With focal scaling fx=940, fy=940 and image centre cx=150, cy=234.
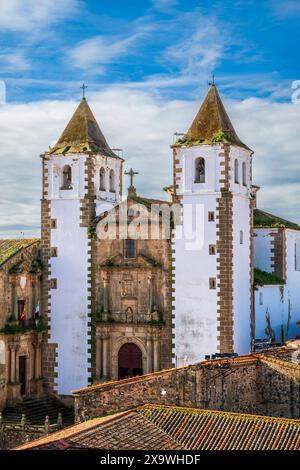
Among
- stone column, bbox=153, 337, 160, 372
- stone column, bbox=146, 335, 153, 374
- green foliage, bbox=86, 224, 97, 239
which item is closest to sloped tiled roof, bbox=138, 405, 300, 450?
stone column, bbox=153, 337, 160, 372

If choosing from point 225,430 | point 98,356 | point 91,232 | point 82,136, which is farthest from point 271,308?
point 225,430

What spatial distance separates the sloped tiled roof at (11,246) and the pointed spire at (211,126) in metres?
8.47

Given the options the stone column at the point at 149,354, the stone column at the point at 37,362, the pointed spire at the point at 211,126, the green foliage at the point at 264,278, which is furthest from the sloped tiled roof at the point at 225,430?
the pointed spire at the point at 211,126

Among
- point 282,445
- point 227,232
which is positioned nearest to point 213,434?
point 282,445

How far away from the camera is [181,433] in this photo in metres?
30.6

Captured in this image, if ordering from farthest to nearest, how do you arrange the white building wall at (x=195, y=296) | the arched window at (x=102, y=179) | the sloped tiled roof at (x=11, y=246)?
1. the arched window at (x=102, y=179)
2. the sloped tiled roof at (x=11, y=246)
3. the white building wall at (x=195, y=296)

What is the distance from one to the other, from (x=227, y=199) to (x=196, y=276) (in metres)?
3.57

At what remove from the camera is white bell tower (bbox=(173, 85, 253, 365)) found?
40.0 m

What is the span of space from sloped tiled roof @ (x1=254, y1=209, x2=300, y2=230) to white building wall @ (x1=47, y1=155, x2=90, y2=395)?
9.14 metres

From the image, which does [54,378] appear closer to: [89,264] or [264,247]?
[89,264]

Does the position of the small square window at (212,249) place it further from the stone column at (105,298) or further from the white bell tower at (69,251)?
the white bell tower at (69,251)

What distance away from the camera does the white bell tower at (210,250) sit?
131ft

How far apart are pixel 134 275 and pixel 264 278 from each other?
6.31 metres

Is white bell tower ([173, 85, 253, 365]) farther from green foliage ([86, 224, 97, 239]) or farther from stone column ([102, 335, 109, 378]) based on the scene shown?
green foliage ([86, 224, 97, 239])
